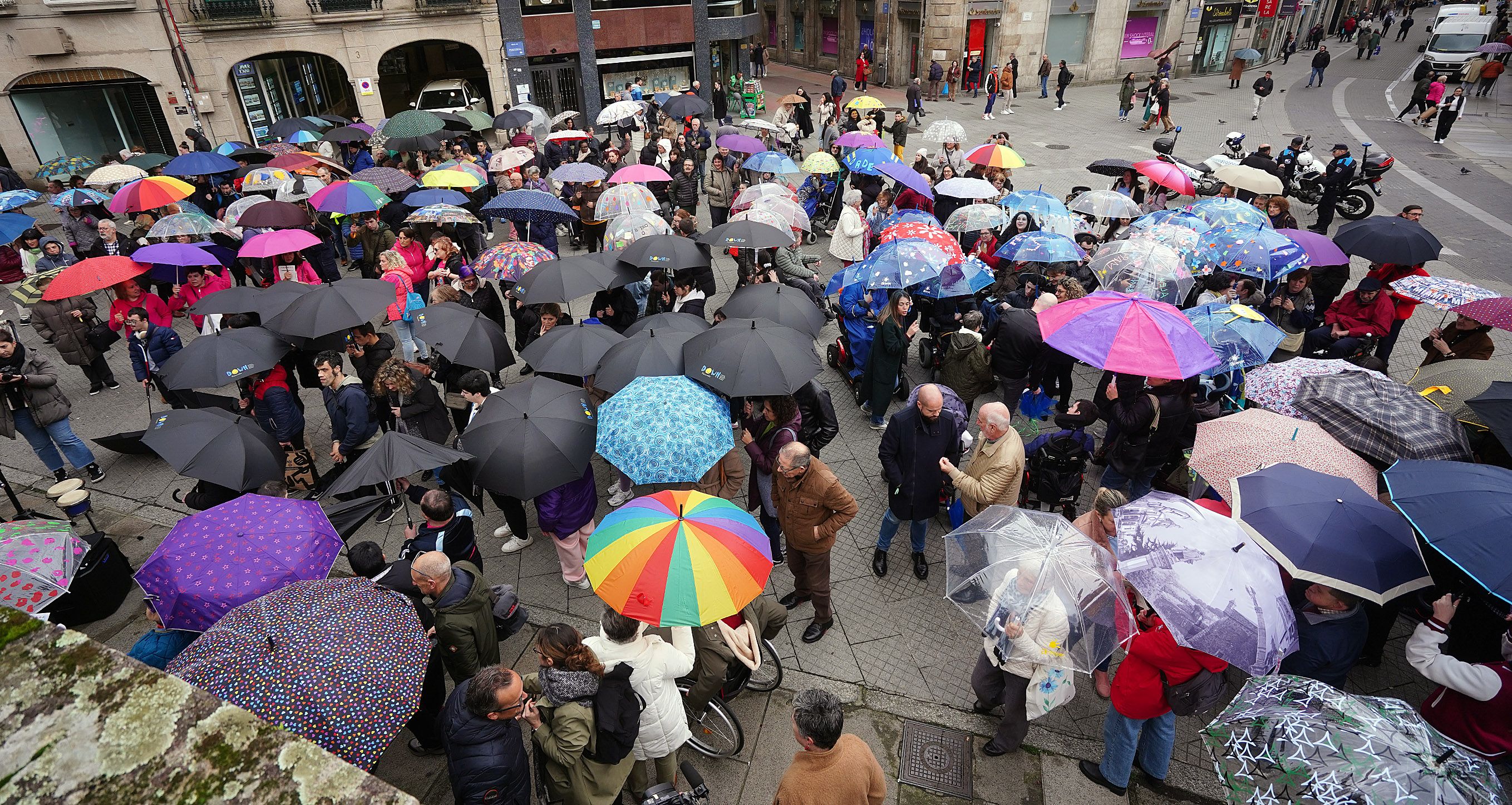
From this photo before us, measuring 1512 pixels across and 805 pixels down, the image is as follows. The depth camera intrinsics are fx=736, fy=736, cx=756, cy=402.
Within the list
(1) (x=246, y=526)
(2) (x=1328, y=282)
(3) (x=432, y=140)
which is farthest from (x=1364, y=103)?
(1) (x=246, y=526)

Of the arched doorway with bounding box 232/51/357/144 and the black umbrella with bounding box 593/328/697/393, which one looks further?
the arched doorway with bounding box 232/51/357/144

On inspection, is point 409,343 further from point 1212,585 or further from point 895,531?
point 1212,585

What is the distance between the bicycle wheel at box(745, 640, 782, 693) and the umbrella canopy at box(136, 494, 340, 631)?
283cm

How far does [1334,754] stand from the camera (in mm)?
2922

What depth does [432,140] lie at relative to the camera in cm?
1555

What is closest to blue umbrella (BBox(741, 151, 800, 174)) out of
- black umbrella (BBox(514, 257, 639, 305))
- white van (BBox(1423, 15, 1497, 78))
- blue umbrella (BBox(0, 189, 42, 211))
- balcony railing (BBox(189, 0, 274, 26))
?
black umbrella (BBox(514, 257, 639, 305))

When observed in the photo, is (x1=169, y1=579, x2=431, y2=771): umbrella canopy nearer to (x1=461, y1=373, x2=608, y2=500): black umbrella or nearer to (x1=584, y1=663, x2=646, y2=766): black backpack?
(x1=584, y1=663, x2=646, y2=766): black backpack

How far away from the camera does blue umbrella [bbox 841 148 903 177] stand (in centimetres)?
1179

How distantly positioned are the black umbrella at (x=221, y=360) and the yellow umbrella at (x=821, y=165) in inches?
349

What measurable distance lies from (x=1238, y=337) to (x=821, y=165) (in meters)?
8.12

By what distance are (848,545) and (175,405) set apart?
7.55 metres

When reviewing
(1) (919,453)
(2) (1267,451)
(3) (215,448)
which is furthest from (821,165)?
(3) (215,448)

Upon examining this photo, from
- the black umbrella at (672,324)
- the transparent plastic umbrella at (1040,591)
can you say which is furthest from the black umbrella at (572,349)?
the transparent plastic umbrella at (1040,591)

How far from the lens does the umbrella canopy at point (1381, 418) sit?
504 centimetres
